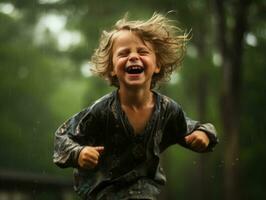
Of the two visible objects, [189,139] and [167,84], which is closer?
[189,139]

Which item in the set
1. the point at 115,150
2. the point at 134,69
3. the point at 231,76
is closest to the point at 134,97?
the point at 134,69

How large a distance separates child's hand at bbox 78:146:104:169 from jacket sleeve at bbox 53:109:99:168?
3.2 inches

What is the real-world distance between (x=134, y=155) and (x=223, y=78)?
44.7 ft

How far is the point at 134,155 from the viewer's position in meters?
3.43

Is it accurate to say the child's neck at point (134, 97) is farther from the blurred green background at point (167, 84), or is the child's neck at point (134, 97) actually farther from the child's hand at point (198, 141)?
the blurred green background at point (167, 84)

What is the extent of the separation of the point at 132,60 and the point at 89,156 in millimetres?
584

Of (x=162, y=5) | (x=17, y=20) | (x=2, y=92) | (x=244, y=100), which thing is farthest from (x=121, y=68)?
(x=2, y=92)

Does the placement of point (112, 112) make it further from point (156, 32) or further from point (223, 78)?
point (223, 78)

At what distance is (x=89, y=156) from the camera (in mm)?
3105

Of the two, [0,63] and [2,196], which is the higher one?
[0,63]

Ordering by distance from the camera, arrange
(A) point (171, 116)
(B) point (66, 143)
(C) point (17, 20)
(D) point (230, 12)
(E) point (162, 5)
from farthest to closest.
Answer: (C) point (17, 20)
(E) point (162, 5)
(D) point (230, 12)
(A) point (171, 116)
(B) point (66, 143)

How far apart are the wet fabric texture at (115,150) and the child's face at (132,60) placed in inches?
5.9

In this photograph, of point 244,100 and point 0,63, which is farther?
point 0,63

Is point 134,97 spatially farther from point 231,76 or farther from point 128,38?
point 231,76
